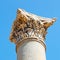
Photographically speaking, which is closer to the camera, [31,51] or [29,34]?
[31,51]

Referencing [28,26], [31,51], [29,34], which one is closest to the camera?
[31,51]

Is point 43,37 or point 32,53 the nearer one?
point 32,53

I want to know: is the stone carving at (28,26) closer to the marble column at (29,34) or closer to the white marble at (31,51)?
the marble column at (29,34)

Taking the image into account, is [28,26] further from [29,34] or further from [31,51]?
[31,51]

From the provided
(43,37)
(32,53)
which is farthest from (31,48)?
(43,37)

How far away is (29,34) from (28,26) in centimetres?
49

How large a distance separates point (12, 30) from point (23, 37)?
1.06 metres

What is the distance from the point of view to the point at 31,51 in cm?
1147

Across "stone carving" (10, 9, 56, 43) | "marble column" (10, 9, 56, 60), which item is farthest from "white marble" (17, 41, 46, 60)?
"stone carving" (10, 9, 56, 43)

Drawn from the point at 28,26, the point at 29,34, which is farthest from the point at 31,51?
the point at 28,26

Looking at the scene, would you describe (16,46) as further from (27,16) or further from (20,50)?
(27,16)

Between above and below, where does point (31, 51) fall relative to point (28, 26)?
below

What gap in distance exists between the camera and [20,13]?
12680 mm

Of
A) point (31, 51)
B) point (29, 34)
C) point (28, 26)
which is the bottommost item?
point (31, 51)
